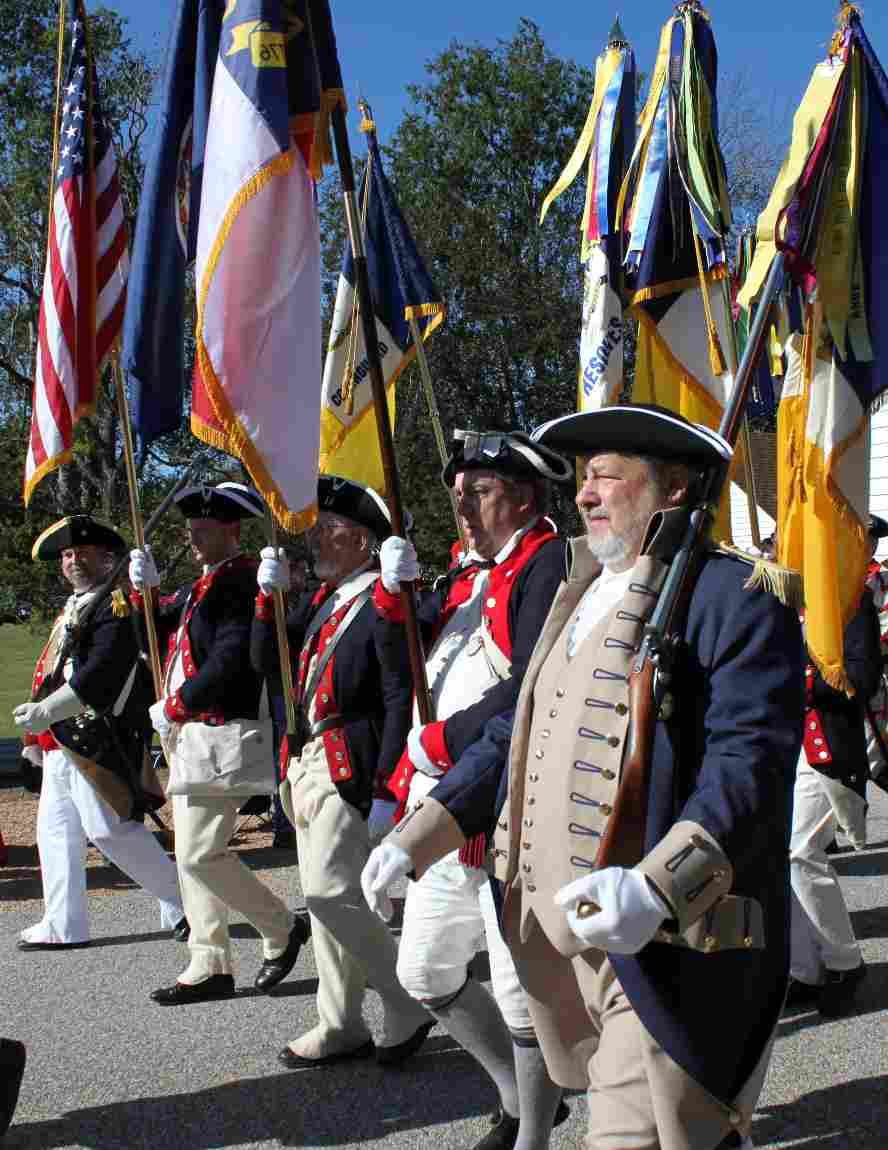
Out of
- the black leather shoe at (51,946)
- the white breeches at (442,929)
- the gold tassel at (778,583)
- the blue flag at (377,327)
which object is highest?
the blue flag at (377,327)

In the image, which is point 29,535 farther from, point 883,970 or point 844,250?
point 844,250

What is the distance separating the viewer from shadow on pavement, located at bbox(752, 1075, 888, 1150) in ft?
13.0

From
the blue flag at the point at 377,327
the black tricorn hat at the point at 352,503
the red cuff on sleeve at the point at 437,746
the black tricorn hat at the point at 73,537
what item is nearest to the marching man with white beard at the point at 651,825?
the red cuff on sleeve at the point at 437,746

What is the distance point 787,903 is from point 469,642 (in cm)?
169

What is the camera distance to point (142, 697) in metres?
7.41

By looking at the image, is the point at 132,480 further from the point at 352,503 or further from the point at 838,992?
the point at 838,992

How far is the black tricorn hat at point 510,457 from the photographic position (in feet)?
13.6

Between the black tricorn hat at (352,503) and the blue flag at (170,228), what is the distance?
691 millimetres

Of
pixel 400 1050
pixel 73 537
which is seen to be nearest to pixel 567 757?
pixel 400 1050

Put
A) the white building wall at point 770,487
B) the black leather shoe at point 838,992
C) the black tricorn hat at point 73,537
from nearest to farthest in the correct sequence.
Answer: the black leather shoe at point 838,992 < the black tricorn hat at point 73,537 < the white building wall at point 770,487

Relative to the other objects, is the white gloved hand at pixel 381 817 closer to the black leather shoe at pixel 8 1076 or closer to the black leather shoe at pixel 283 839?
the black leather shoe at pixel 8 1076

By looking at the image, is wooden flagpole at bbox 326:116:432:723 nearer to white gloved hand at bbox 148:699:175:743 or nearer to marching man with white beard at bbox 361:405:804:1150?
marching man with white beard at bbox 361:405:804:1150

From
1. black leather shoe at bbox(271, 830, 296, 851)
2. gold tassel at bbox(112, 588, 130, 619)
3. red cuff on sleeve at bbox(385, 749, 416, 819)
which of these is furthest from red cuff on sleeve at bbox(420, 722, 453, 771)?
black leather shoe at bbox(271, 830, 296, 851)

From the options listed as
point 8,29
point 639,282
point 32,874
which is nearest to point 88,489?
point 8,29
